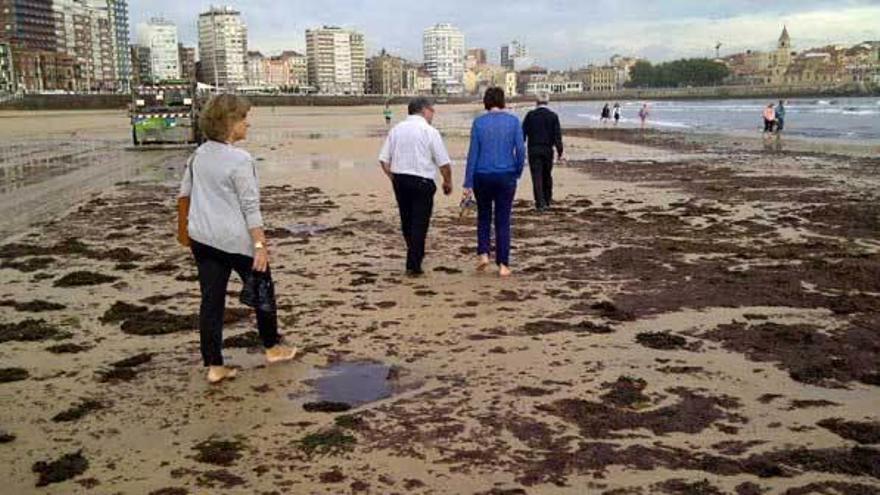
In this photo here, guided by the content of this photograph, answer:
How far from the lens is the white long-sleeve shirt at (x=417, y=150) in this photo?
7277mm

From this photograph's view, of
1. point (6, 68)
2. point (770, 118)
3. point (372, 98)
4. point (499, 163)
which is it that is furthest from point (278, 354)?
point (372, 98)

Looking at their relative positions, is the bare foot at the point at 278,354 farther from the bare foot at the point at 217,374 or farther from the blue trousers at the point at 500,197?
the blue trousers at the point at 500,197

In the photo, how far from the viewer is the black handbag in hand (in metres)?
4.68

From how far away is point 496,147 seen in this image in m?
7.45

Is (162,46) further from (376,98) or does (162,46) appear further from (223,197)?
(223,197)

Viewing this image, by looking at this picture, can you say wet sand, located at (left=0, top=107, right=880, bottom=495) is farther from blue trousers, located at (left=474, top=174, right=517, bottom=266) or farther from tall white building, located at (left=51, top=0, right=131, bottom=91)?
tall white building, located at (left=51, top=0, right=131, bottom=91)

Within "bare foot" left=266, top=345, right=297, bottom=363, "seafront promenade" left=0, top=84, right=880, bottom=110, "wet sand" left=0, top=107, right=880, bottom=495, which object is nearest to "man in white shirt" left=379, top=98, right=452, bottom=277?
"wet sand" left=0, top=107, right=880, bottom=495

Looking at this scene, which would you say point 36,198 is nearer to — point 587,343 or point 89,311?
point 89,311

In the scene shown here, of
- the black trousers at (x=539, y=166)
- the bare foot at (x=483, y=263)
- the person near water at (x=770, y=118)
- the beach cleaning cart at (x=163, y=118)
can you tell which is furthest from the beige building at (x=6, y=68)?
the bare foot at (x=483, y=263)

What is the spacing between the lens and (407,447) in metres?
3.76

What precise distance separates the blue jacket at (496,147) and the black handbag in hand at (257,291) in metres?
3.14

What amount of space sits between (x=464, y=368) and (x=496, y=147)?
10.1 ft

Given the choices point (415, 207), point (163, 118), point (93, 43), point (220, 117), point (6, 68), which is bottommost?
point (415, 207)

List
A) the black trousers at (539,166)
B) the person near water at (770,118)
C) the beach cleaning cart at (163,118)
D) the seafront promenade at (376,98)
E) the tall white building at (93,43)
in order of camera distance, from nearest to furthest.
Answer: the black trousers at (539,166) → the beach cleaning cart at (163,118) → the person near water at (770,118) → the seafront promenade at (376,98) → the tall white building at (93,43)
